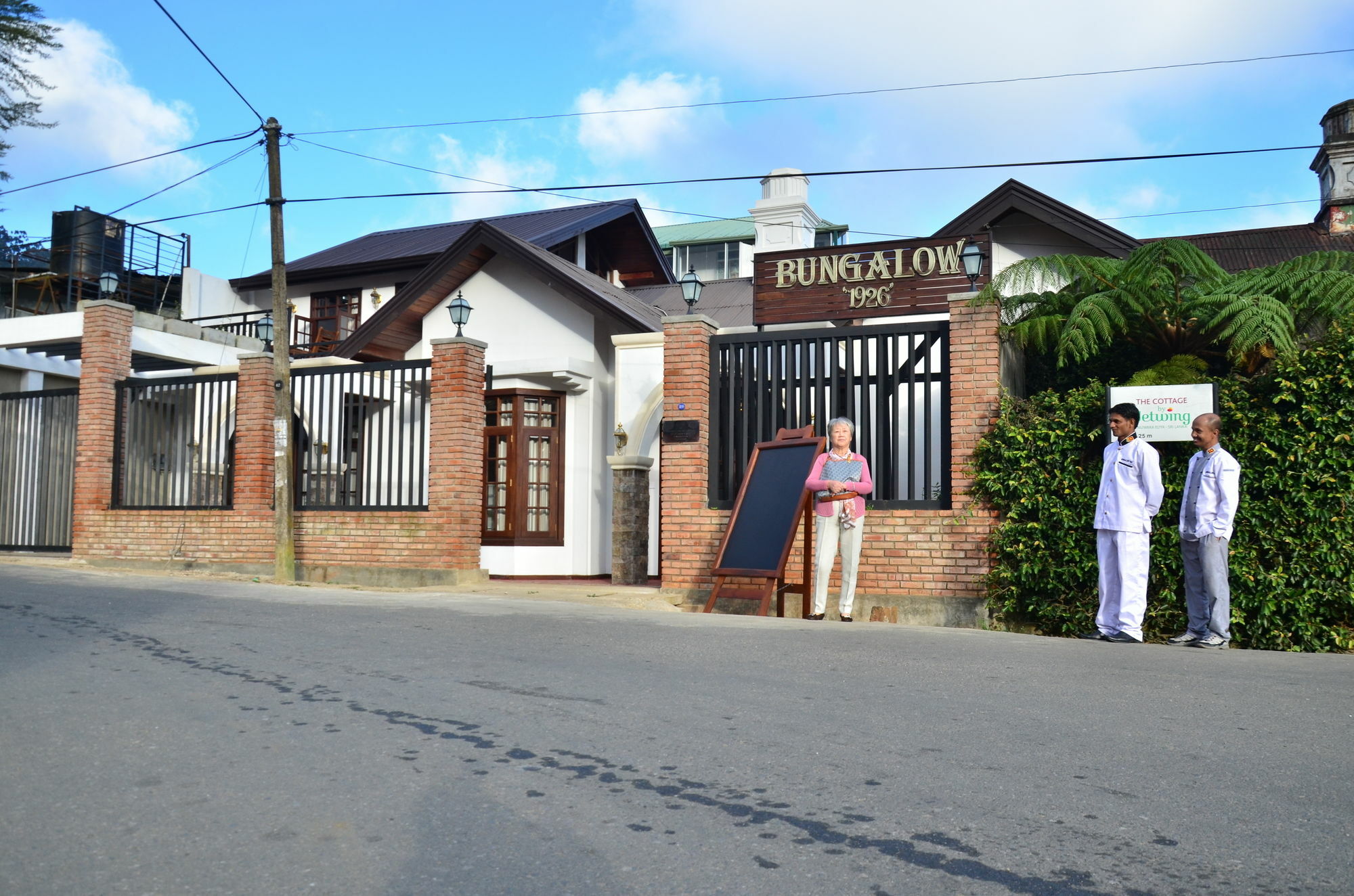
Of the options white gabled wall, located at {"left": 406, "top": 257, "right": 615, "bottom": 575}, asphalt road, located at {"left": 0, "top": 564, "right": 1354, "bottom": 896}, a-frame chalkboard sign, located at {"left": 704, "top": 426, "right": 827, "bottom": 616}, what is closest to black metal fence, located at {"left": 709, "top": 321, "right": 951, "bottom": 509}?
a-frame chalkboard sign, located at {"left": 704, "top": 426, "right": 827, "bottom": 616}

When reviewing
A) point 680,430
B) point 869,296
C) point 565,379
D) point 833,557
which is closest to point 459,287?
point 565,379

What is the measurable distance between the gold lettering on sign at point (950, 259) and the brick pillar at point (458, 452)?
21.0 ft

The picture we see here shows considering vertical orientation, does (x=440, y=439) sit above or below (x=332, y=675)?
above

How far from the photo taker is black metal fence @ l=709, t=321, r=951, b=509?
11.3 meters

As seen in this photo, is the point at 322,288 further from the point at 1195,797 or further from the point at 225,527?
the point at 1195,797

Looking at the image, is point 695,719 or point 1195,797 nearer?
point 1195,797

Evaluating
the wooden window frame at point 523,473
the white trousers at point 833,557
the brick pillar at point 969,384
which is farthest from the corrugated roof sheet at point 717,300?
the white trousers at point 833,557

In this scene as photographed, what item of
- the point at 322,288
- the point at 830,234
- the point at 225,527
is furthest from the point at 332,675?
the point at 830,234

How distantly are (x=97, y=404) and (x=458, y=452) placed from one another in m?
6.47

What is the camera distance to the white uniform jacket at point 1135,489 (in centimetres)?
896

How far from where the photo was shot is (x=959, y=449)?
427 inches

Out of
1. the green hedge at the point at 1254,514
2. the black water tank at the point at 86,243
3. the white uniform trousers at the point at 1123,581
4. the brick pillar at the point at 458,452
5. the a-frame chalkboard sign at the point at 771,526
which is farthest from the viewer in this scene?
the black water tank at the point at 86,243

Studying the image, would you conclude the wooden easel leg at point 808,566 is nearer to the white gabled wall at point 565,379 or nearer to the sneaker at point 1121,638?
the sneaker at point 1121,638

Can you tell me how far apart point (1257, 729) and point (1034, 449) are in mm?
5172
